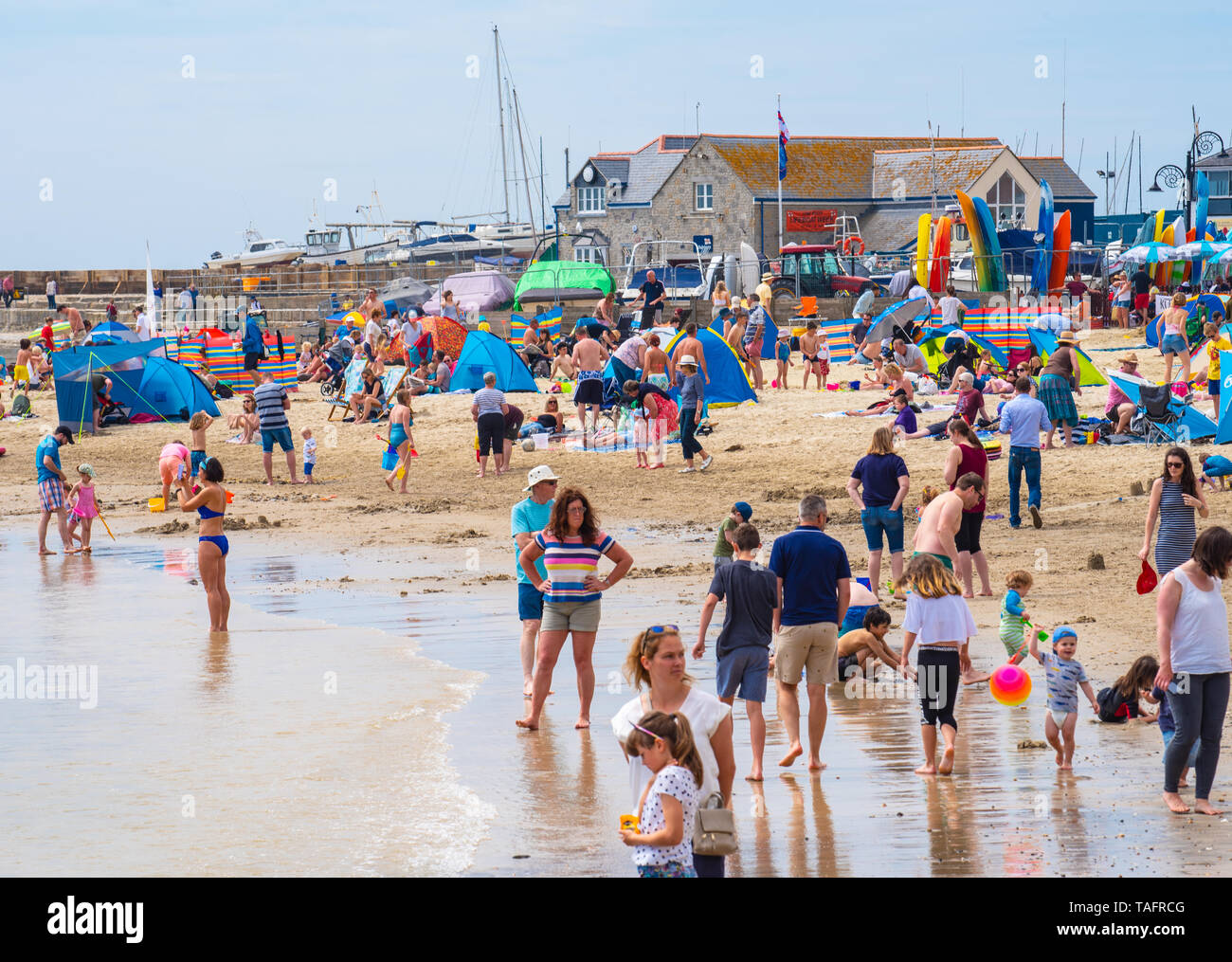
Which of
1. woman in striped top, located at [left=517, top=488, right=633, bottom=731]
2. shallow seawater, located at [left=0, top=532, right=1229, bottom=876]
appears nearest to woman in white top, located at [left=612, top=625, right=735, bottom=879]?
shallow seawater, located at [left=0, top=532, right=1229, bottom=876]

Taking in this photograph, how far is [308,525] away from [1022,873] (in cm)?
1228

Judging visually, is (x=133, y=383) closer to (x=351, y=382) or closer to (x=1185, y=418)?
(x=351, y=382)

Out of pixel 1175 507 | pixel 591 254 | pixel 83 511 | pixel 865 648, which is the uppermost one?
pixel 591 254

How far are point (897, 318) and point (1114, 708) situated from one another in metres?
19.7

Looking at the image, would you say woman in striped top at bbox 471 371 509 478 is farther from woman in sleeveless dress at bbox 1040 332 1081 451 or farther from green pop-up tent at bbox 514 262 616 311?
green pop-up tent at bbox 514 262 616 311

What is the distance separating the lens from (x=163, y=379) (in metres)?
26.2

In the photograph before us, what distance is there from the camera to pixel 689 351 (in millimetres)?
19953

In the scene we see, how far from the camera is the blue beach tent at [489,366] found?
81.4 feet

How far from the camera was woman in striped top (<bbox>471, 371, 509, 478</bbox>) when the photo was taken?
18172mm

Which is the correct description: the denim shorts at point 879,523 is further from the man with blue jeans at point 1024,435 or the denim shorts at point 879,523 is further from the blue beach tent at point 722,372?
the blue beach tent at point 722,372

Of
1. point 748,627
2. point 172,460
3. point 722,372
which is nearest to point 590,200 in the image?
point 722,372

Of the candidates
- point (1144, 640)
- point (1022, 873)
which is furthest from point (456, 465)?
point (1022, 873)

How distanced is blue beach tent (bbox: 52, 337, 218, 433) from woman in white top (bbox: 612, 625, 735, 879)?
22.1 m

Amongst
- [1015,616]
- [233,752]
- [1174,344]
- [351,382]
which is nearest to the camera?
[233,752]
